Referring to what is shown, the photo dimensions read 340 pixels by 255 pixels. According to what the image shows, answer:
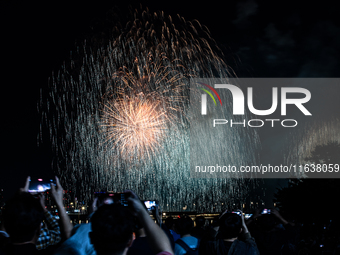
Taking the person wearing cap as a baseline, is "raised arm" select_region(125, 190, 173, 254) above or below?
above

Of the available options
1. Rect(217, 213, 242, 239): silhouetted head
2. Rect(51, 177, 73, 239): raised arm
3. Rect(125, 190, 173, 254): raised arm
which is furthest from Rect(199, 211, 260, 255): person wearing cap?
Rect(125, 190, 173, 254): raised arm

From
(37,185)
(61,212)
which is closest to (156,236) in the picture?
(61,212)

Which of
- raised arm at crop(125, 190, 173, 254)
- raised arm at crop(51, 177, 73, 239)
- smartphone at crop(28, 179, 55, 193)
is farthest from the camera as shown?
smartphone at crop(28, 179, 55, 193)

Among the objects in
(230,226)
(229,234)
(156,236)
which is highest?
(156,236)

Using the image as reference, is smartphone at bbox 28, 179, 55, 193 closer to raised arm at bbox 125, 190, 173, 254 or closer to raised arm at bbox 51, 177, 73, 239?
raised arm at bbox 51, 177, 73, 239

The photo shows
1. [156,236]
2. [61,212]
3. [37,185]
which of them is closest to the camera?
[156,236]

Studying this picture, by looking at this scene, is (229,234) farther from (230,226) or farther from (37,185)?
(37,185)

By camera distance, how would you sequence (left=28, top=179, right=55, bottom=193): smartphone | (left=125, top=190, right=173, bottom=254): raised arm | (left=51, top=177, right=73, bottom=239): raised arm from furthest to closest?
(left=28, top=179, right=55, bottom=193): smartphone, (left=51, top=177, right=73, bottom=239): raised arm, (left=125, top=190, right=173, bottom=254): raised arm

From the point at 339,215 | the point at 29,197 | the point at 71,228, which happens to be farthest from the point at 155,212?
the point at 339,215

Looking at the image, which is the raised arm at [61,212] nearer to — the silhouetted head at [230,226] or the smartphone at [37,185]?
the smartphone at [37,185]

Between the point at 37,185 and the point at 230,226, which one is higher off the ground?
the point at 37,185

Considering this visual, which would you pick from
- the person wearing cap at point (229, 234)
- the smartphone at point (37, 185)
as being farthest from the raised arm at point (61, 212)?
the person wearing cap at point (229, 234)

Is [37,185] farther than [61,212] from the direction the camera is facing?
Yes

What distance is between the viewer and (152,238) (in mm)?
2496
